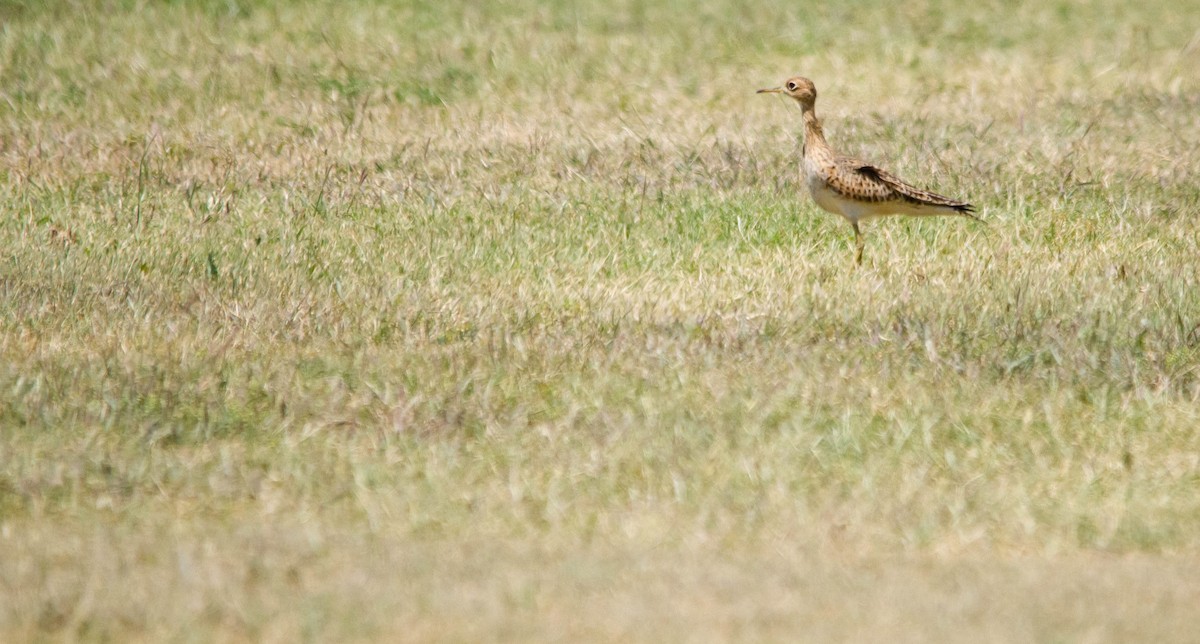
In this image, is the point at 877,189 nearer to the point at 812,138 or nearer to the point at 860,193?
the point at 860,193

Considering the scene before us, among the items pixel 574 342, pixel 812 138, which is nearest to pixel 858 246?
pixel 812 138

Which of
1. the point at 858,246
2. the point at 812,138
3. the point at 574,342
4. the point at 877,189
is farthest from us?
the point at 812,138

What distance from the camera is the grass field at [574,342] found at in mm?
5953

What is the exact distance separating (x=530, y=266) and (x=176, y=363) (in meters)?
2.43

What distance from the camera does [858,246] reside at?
412 inches

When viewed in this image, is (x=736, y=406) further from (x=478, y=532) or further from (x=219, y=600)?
(x=219, y=600)

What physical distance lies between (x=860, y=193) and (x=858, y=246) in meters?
0.38

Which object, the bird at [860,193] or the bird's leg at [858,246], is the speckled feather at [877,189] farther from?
the bird's leg at [858,246]

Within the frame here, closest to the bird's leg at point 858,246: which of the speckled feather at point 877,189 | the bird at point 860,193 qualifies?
the bird at point 860,193

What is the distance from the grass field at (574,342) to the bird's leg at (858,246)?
0.07 metres

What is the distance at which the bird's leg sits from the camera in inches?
404

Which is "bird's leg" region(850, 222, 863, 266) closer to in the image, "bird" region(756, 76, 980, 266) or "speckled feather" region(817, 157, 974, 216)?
"bird" region(756, 76, 980, 266)

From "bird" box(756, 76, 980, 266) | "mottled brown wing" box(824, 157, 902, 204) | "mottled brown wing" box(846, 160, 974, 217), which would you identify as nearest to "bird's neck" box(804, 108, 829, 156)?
"bird" box(756, 76, 980, 266)

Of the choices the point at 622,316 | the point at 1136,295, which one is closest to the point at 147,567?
the point at 622,316
